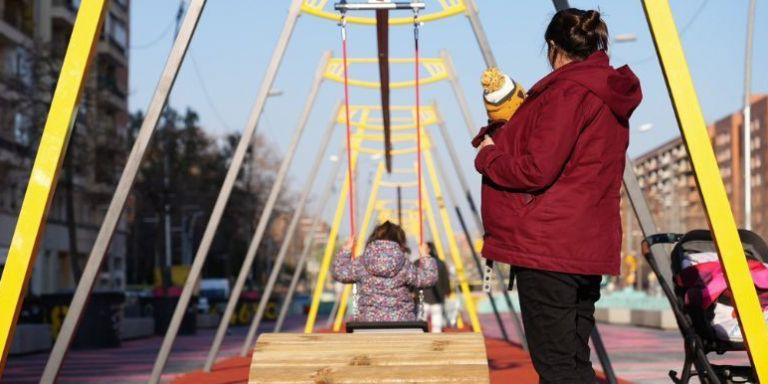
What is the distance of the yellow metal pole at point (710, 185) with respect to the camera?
5098mm

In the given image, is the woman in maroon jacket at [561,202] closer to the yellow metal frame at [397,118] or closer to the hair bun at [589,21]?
the hair bun at [589,21]

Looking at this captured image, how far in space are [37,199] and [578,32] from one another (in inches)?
87.0

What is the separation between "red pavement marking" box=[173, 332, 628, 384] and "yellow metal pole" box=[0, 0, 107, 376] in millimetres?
6374

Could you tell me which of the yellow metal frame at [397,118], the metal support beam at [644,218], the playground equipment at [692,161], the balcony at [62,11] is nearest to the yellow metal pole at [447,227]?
the yellow metal frame at [397,118]

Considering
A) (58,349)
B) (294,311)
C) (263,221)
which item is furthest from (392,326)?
(294,311)

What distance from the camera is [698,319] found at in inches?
262

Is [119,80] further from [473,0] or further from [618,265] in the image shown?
[618,265]

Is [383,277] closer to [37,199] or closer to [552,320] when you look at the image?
[37,199]

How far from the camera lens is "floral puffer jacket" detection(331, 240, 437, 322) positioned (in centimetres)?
1071

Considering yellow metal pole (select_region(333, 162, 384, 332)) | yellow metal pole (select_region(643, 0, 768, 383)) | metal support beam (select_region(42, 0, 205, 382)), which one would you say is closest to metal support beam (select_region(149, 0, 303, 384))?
metal support beam (select_region(42, 0, 205, 382))

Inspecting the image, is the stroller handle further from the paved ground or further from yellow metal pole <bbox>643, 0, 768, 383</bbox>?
the paved ground

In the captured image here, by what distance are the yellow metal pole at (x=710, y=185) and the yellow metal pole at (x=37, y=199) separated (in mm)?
2268

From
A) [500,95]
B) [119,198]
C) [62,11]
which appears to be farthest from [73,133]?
[500,95]

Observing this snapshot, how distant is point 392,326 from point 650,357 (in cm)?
1069
